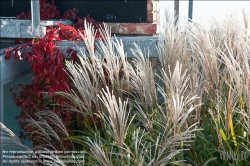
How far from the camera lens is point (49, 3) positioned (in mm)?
4043

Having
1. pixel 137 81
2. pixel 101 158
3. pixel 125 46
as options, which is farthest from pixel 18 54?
pixel 101 158

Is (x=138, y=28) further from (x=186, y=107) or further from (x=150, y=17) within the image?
(x=186, y=107)

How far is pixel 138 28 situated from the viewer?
3875mm

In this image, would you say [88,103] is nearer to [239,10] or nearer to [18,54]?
[18,54]

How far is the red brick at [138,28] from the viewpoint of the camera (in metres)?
3.85

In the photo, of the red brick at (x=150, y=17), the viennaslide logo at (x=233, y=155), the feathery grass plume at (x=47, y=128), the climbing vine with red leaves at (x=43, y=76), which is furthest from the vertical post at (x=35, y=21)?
the viennaslide logo at (x=233, y=155)

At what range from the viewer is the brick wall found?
152 inches

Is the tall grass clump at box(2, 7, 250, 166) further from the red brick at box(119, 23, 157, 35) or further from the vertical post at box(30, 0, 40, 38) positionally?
the red brick at box(119, 23, 157, 35)

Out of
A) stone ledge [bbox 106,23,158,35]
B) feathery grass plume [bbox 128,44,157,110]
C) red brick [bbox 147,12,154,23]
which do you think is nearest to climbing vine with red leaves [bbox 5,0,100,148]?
feathery grass plume [bbox 128,44,157,110]

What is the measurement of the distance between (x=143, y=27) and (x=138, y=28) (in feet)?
0.16

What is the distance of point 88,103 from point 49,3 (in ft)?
6.49

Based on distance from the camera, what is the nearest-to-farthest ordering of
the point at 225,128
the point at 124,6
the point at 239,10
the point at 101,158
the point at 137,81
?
the point at 101,158 → the point at 225,128 → the point at 137,81 → the point at 239,10 → the point at 124,6

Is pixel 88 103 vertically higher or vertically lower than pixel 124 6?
lower

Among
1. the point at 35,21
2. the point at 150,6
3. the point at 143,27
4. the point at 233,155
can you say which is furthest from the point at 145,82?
the point at 150,6
